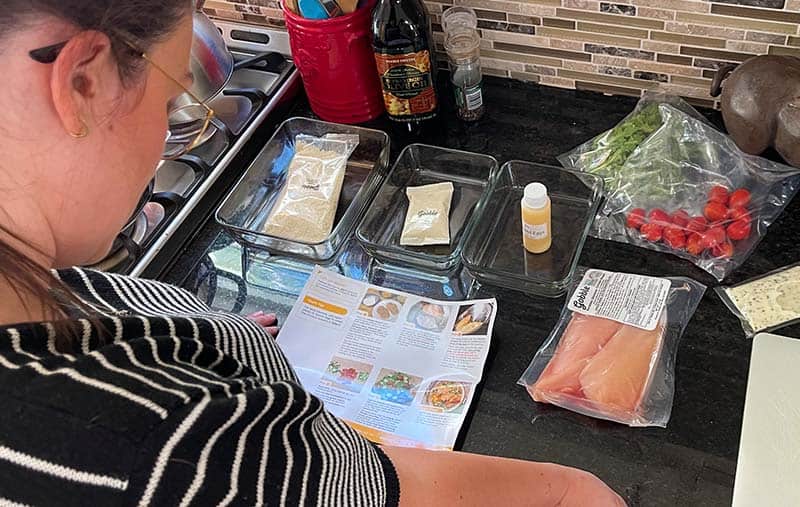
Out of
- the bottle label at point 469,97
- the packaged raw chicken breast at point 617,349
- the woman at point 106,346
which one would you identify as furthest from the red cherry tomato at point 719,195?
the woman at point 106,346

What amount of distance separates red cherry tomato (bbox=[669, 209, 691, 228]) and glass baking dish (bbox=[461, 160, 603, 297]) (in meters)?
Answer: 0.10

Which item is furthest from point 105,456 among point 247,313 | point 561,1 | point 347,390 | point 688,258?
point 561,1

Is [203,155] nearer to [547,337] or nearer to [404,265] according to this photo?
[404,265]

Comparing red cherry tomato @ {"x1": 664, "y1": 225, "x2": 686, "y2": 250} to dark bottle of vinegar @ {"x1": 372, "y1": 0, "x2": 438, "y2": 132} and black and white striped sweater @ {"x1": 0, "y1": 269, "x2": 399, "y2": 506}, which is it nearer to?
dark bottle of vinegar @ {"x1": 372, "y1": 0, "x2": 438, "y2": 132}

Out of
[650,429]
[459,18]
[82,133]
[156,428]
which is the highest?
[82,133]

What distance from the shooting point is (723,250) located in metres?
1.02

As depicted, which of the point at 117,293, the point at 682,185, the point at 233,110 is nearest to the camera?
the point at 117,293

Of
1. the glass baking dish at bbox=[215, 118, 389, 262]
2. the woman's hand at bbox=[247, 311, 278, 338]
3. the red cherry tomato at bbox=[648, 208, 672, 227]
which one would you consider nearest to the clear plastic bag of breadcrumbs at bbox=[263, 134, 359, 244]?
the glass baking dish at bbox=[215, 118, 389, 262]

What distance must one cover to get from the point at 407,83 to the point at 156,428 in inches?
31.5

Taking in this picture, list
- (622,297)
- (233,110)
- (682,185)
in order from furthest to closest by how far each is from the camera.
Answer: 1. (233,110)
2. (682,185)
3. (622,297)

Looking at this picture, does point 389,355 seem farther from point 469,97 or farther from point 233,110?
point 233,110

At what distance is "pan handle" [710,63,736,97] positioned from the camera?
1.10m

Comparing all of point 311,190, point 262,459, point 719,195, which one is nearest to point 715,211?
point 719,195

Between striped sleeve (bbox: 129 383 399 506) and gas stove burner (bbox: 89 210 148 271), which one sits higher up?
striped sleeve (bbox: 129 383 399 506)
